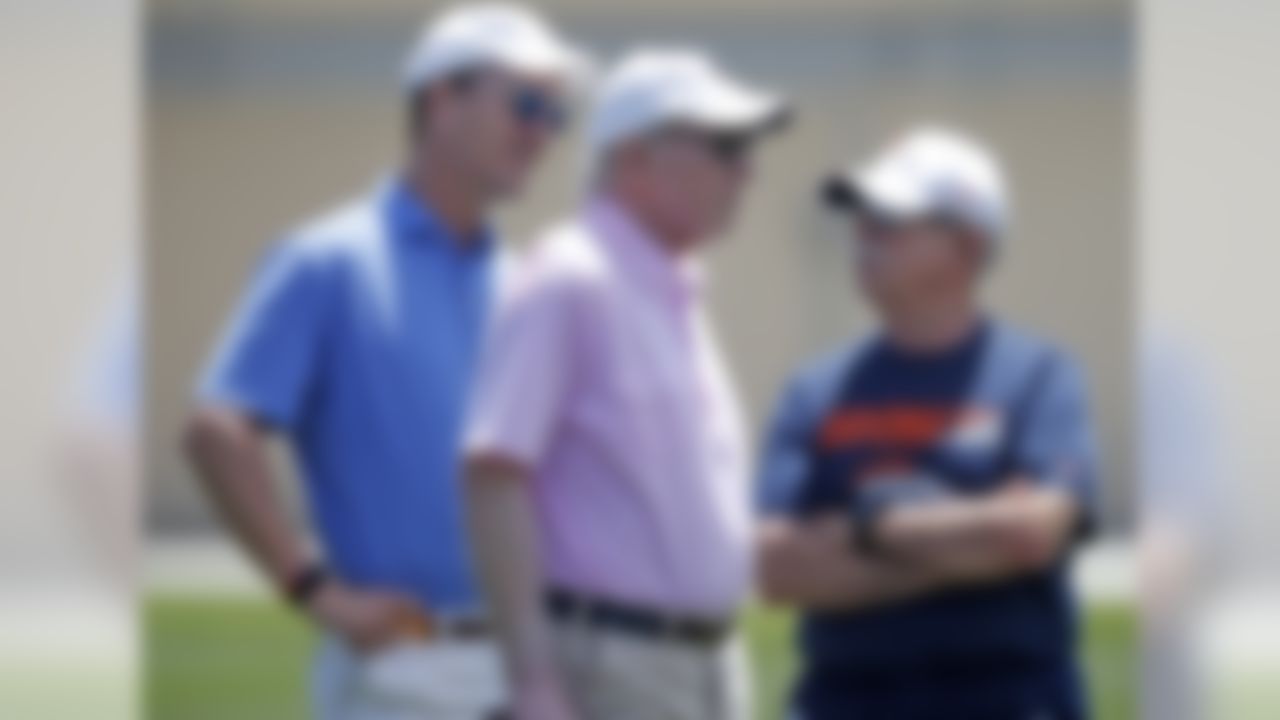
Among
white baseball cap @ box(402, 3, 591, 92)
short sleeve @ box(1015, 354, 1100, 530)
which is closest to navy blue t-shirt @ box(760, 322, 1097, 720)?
short sleeve @ box(1015, 354, 1100, 530)

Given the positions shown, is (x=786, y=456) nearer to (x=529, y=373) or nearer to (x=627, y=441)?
(x=627, y=441)

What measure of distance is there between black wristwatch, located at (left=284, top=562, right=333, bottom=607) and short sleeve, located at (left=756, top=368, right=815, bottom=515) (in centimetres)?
60

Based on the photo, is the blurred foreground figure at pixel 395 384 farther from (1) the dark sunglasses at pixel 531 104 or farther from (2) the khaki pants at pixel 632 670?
(2) the khaki pants at pixel 632 670

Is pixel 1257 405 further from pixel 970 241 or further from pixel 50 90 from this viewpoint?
pixel 50 90

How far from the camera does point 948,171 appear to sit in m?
4.55

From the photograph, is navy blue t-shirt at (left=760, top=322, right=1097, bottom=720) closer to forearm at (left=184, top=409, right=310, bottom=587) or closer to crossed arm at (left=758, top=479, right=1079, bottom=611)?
crossed arm at (left=758, top=479, right=1079, bottom=611)

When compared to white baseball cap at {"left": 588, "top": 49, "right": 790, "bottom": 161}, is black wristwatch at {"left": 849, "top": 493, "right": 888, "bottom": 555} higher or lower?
lower

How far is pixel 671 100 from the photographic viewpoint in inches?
178

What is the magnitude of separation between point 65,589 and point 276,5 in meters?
0.87

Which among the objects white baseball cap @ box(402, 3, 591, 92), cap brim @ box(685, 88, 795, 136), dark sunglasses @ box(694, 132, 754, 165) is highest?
white baseball cap @ box(402, 3, 591, 92)

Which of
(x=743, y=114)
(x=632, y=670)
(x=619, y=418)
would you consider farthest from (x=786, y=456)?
(x=743, y=114)

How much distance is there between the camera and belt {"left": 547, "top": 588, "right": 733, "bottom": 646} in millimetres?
4500

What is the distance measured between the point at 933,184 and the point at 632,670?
776mm

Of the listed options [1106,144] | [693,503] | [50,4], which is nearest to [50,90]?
[50,4]
